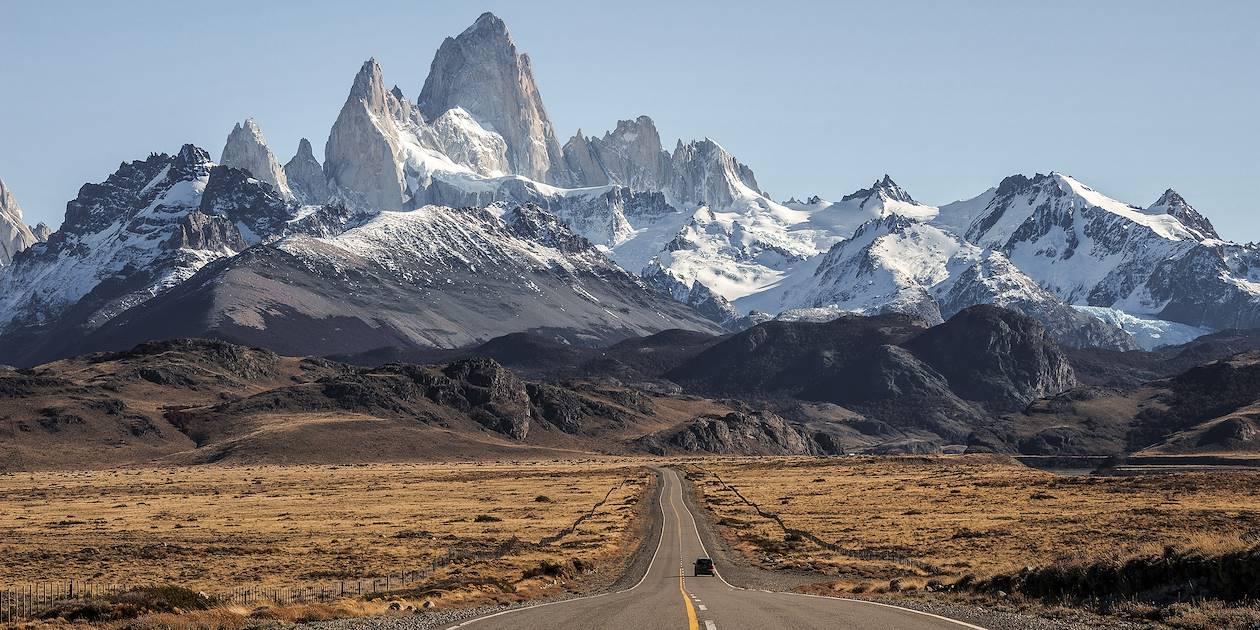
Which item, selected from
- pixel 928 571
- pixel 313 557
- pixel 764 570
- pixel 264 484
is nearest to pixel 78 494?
pixel 264 484

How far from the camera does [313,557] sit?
258 ft

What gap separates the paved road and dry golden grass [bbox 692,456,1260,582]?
311 inches

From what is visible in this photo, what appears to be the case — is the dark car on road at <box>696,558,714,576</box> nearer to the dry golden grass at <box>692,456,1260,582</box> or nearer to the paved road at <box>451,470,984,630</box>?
the dry golden grass at <box>692,456,1260,582</box>

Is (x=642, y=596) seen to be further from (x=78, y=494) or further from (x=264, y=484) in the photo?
(x=264, y=484)

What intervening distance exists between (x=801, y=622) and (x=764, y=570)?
31682 millimetres

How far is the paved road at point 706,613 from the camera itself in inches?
1556

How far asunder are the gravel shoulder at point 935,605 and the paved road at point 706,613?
1266 millimetres

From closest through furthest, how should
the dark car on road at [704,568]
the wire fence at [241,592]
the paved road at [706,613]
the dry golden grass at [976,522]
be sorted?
the paved road at [706,613], the wire fence at [241,592], the dry golden grass at [976,522], the dark car on road at [704,568]

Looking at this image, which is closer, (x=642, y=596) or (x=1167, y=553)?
(x=1167, y=553)

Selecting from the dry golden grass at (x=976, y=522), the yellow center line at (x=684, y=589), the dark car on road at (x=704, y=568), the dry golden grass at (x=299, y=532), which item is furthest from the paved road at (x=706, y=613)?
the dark car on road at (x=704, y=568)

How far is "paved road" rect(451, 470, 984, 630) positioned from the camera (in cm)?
3953

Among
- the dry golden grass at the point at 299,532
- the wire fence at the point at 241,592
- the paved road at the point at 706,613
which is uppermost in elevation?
the paved road at the point at 706,613

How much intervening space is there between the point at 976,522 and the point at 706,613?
62.0 metres

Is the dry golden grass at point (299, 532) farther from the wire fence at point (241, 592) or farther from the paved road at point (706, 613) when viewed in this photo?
the paved road at point (706, 613)
